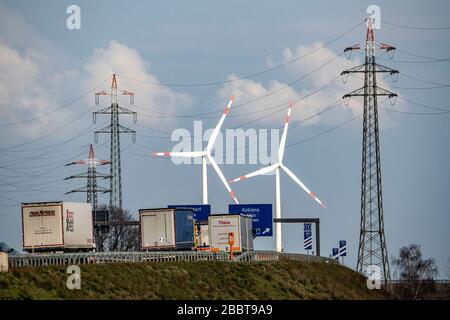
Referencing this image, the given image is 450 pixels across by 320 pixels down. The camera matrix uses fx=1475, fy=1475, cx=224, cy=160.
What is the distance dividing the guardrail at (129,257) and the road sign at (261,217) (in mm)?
26751

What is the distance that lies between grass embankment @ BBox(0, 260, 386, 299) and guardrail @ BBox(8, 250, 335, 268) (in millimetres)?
2002

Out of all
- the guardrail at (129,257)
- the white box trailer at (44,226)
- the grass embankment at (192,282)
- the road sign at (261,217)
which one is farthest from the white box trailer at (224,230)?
the road sign at (261,217)

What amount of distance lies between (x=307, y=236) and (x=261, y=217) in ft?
102

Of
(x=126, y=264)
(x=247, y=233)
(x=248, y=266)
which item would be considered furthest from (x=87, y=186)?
(x=126, y=264)

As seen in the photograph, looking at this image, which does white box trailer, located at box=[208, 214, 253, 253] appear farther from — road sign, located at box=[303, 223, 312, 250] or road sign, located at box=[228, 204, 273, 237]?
road sign, located at box=[228, 204, 273, 237]

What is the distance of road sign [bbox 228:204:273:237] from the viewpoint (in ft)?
567

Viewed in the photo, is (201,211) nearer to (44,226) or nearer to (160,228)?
(160,228)

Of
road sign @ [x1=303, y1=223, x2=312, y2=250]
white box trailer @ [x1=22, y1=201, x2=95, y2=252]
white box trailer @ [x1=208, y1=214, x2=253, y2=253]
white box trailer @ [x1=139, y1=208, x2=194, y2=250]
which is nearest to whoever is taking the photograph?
white box trailer @ [x1=22, y1=201, x2=95, y2=252]

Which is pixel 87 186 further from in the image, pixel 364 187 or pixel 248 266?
pixel 248 266

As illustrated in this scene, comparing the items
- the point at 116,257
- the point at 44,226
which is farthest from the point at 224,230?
the point at 116,257

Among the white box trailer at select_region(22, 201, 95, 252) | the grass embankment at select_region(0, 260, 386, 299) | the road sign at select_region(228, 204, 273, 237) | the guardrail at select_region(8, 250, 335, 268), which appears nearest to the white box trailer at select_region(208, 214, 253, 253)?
the guardrail at select_region(8, 250, 335, 268)

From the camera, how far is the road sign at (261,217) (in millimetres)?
172875

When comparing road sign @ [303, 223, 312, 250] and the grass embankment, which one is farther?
road sign @ [303, 223, 312, 250]
